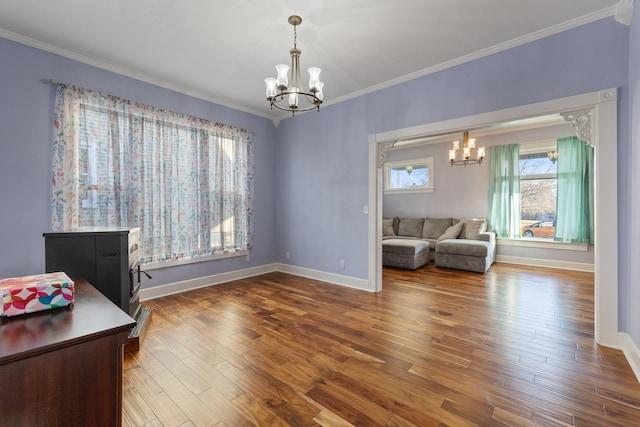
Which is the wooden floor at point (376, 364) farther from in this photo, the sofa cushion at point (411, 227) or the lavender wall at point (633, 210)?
the sofa cushion at point (411, 227)

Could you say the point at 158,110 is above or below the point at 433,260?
above

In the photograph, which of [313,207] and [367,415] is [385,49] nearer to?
[313,207]

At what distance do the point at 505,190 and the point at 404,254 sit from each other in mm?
2638

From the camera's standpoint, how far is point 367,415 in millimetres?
1562

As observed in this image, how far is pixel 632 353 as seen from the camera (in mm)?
2033

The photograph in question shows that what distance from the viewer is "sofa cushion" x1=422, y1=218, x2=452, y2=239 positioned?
20.5 ft

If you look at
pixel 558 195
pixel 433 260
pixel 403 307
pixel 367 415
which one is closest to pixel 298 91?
pixel 367 415

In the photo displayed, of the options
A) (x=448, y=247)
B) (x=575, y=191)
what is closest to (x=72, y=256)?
(x=448, y=247)

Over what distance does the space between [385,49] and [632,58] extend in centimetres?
196

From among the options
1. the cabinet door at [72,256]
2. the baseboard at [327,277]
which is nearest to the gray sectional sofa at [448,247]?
the baseboard at [327,277]

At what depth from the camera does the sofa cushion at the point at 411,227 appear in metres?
6.55

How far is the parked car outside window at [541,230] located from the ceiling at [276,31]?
4282 millimetres

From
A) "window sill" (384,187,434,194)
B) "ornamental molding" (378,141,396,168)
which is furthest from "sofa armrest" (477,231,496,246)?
"ornamental molding" (378,141,396,168)

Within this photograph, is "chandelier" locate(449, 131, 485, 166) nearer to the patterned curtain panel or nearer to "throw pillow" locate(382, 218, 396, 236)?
"throw pillow" locate(382, 218, 396, 236)
